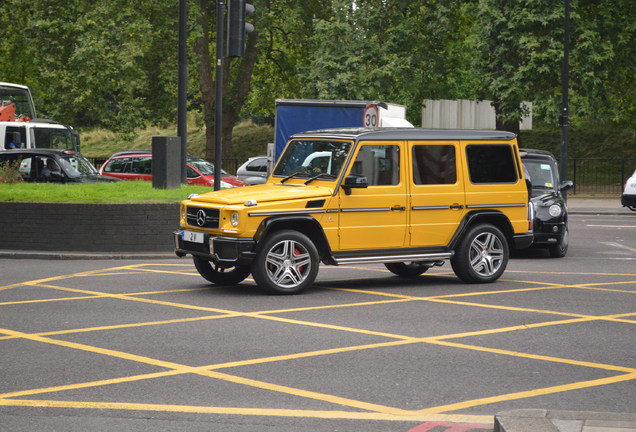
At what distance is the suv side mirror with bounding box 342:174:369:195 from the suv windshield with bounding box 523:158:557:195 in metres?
7.07

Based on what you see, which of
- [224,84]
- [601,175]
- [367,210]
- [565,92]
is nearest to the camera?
[367,210]

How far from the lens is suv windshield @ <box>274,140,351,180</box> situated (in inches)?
505

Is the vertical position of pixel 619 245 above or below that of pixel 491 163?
below

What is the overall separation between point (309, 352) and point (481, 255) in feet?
17.7

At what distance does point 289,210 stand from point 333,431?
6052 millimetres

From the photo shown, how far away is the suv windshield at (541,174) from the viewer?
18969 millimetres

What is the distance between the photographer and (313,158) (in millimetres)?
13172

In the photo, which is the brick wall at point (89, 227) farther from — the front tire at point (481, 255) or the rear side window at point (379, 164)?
the front tire at point (481, 255)

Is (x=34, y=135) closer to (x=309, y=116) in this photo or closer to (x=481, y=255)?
(x=309, y=116)

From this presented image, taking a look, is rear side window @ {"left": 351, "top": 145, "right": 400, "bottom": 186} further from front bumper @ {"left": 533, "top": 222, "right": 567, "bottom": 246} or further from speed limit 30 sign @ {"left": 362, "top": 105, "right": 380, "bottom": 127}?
speed limit 30 sign @ {"left": 362, "top": 105, "right": 380, "bottom": 127}

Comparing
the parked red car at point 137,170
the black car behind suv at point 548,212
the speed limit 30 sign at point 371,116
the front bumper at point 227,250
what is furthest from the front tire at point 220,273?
the parked red car at point 137,170

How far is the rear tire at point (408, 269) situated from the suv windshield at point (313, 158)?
7.53 feet

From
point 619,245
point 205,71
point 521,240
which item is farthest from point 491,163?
point 205,71

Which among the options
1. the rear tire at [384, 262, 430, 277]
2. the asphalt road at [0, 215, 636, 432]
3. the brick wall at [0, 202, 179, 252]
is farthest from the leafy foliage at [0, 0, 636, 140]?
the asphalt road at [0, 215, 636, 432]
